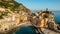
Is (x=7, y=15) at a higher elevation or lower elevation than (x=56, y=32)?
higher

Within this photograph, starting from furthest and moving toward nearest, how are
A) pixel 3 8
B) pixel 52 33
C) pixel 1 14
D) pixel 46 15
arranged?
pixel 46 15 < pixel 3 8 < pixel 1 14 < pixel 52 33

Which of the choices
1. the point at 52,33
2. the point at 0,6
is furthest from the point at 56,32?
the point at 0,6

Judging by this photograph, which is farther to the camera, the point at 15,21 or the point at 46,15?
the point at 46,15

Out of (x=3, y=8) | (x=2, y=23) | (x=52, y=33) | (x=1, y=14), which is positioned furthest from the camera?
(x=3, y=8)

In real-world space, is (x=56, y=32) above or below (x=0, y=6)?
below

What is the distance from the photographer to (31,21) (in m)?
177

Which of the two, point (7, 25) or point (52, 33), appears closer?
point (52, 33)

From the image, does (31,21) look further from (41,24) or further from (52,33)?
(52,33)

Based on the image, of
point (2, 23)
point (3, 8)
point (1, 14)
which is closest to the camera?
point (2, 23)

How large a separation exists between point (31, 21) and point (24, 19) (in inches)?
284

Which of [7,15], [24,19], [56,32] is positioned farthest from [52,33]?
[24,19]

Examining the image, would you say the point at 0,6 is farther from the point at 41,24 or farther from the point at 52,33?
the point at 52,33

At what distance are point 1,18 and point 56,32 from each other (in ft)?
120

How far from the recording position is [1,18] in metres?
128
